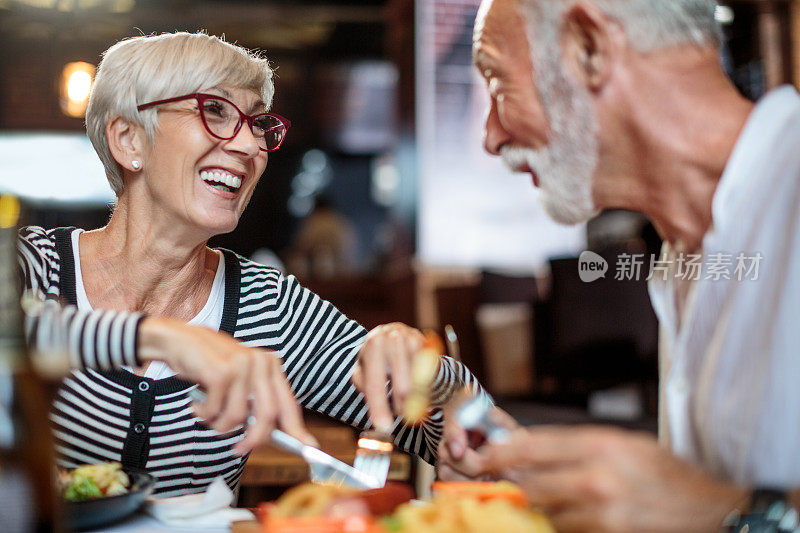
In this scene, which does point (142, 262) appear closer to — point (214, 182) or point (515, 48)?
point (214, 182)

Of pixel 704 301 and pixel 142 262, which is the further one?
pixel 142 262

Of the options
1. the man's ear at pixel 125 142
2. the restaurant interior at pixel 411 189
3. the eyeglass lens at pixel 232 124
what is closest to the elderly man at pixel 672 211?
the restaurant interior at pixel 411 189

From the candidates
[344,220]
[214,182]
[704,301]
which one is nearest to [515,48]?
[704,301]

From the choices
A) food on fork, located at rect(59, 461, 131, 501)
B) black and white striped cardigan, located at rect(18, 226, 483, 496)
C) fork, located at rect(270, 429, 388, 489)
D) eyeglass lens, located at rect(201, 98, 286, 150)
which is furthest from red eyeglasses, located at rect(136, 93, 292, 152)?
fork, located at rect(270, 429, 388, 489)

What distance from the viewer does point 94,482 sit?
101 centimetres

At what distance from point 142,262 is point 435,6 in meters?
3.83

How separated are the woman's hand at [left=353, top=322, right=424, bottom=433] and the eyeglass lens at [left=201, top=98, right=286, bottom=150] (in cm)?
53

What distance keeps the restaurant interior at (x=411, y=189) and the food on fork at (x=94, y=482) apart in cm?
35

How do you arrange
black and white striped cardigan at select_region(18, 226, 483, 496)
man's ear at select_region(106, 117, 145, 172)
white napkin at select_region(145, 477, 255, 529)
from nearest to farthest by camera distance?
white napkin at select_region(145, 477, 255, 529), black and white striped cardigan at select_region(18, 226, 483, 496), man's ear at select_region(106, 117, 145, 172)

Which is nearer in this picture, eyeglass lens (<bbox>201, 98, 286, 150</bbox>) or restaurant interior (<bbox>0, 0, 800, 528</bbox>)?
eyeglass lens (<bbox>201, 98, 286, 150</bbox>)

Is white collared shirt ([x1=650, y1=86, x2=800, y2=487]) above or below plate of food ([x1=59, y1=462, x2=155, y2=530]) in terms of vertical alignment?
above

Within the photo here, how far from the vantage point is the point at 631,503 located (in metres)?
0.68

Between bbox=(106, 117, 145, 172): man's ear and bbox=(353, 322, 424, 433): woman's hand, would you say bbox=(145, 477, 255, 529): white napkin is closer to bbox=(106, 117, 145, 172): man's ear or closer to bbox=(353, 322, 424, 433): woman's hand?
bbox=(353, 322, 424, 433): woman's hand

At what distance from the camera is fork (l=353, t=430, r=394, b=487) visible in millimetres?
962
